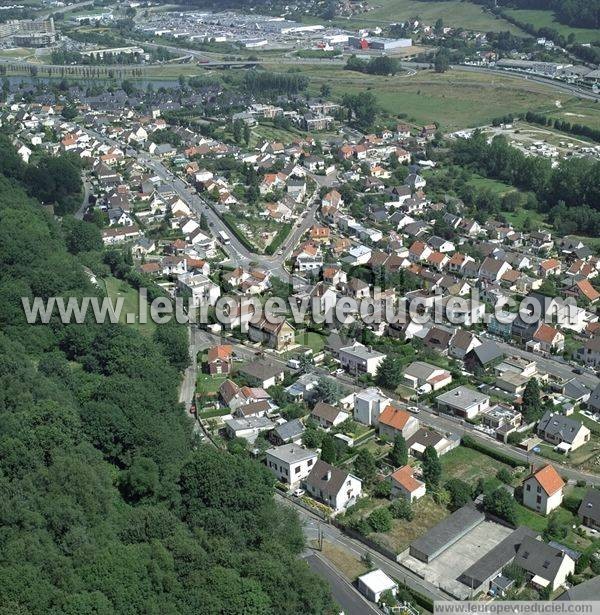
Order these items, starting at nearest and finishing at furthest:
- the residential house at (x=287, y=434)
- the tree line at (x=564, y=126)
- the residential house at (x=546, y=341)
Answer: the residential house at (x=287, y=434) → the residential house at (x=546, y=341) → the tree line at (x=564, y=126)

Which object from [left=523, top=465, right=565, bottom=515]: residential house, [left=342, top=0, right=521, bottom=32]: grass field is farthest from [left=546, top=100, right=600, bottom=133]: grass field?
[left=523, top=465, right=565, bottom=515]: residential house

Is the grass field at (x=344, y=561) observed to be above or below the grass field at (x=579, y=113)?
below

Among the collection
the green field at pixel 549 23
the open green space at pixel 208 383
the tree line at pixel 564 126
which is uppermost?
the green field at pixel 549 23

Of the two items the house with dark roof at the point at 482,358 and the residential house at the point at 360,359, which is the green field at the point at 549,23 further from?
the residential house at the point at 360,359

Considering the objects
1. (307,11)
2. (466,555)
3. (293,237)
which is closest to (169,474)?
(466,555)

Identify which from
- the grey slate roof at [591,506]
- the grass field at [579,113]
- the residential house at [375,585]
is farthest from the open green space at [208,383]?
the grass field at [579,113]

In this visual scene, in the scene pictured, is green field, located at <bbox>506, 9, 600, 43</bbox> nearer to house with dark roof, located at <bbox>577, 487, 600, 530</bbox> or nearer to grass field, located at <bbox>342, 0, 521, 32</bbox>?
grass field, located at <bbox>342, 0, 521, 32</bbox>
